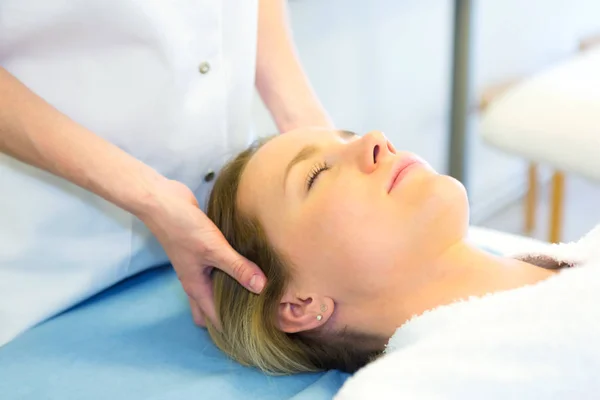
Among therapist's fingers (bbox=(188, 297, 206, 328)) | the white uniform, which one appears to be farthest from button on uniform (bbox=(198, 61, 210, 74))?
therapist's fingers (bbox=(188, 297, 206, 328))

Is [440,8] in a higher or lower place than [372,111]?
higher

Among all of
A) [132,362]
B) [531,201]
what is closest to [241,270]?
[132,362]

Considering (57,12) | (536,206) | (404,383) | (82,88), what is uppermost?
(57,12)

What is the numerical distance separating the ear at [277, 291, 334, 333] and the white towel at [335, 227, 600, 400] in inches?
7.0

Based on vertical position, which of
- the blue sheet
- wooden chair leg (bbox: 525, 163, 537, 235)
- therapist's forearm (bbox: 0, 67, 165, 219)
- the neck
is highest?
therapist's forearm (bbox: 0, 67, 165, 219)

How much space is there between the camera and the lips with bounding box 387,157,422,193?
1016 mm

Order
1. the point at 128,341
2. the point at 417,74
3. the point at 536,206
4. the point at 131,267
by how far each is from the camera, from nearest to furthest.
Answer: the point at 128,341, the point at 131,267, the point at 417,74, the point at 536,206

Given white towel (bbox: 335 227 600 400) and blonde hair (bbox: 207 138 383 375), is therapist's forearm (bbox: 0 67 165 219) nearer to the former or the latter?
blonde hair (bbox: 207 138 383 375)

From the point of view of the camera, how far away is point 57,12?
39.2 inches

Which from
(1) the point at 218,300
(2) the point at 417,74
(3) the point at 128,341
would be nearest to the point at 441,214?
(1) the point at 218,300

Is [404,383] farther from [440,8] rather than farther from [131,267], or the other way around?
[440,8]

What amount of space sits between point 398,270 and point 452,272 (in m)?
0.08

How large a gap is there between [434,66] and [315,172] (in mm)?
1528

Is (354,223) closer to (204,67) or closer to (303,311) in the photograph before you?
(303,311)
